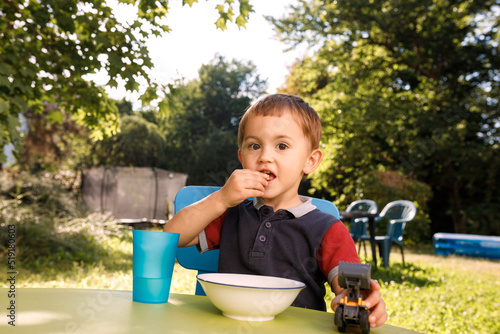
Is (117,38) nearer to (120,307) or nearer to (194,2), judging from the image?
(194,2)

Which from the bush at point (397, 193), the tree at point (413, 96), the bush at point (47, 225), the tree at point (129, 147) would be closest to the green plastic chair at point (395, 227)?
the bush at point (397, 193)

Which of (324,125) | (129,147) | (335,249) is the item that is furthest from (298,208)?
(129,147)

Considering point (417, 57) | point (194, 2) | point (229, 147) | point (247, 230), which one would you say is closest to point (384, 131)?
point (417, 57)

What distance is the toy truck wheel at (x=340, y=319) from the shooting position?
828 mm

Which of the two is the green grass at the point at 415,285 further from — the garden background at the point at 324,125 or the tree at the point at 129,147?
the tree at the point at 129,147

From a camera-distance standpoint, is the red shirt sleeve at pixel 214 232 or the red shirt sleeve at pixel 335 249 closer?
the red shirt sleeve at pixel 335 249

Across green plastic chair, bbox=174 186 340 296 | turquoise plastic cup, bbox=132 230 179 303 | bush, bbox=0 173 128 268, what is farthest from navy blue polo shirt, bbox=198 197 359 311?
bush, bbox=0 173 128 268

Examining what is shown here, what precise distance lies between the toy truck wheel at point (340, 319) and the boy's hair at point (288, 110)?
645mm

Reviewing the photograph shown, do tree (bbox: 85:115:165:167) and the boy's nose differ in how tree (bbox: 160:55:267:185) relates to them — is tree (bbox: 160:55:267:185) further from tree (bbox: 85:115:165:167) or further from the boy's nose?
the boy's nose

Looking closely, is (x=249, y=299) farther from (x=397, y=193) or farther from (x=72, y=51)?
(x=397, y=193)

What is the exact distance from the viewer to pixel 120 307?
35.5 inches

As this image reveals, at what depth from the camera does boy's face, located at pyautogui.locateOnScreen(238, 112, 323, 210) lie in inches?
50.4

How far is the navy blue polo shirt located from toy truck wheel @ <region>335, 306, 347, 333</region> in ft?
1.09

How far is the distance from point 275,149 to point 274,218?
0.20 m
